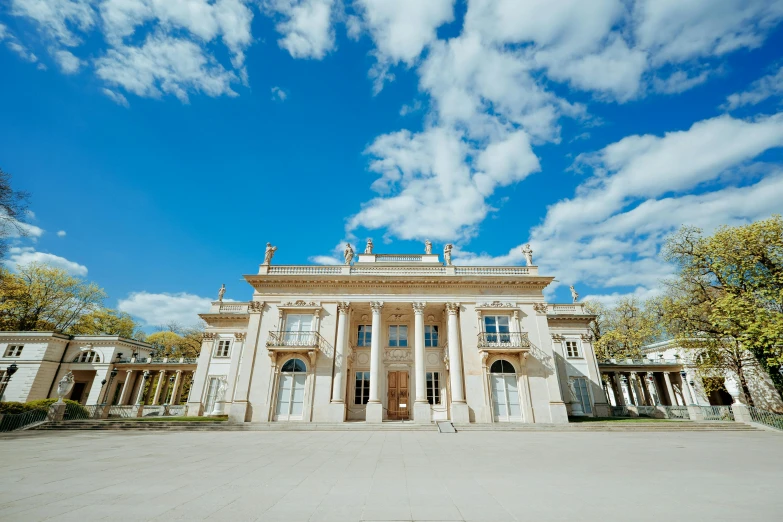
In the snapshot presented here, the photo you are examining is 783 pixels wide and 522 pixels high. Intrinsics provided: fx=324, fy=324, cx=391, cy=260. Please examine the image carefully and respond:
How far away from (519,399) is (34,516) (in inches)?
781

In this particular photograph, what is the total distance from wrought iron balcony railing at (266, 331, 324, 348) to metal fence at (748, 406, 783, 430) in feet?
73.8

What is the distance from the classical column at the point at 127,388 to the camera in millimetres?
31281

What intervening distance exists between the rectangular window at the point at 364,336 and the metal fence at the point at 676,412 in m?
22.0

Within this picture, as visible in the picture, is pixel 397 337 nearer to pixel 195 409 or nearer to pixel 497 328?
pixel 497 328

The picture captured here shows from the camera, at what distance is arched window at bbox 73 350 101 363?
31484 mm

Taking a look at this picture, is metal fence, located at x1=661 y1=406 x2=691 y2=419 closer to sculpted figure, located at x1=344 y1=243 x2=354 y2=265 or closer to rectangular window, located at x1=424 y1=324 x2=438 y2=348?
rectangular window, located at x1=424 y1=324 x2=438 y2=348

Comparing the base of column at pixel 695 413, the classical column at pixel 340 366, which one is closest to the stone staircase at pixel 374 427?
the classical column at pixel 340 366

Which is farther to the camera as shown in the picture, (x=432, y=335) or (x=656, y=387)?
(x=656, y=387)

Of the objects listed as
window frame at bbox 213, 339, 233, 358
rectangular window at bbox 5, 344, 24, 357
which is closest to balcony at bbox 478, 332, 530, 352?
window frame at bbox 213, 339, 233, 358

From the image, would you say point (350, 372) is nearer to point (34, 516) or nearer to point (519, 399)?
point (519, 399)

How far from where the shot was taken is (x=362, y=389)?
21.3 meters

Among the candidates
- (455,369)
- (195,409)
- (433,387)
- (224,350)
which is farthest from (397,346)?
(195,409)

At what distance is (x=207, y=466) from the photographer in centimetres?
667

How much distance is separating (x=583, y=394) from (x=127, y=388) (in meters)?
41.0
